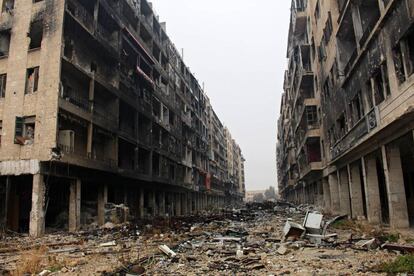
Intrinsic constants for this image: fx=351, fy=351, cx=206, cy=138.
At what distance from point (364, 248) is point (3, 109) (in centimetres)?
1916

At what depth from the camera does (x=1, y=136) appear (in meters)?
19.2

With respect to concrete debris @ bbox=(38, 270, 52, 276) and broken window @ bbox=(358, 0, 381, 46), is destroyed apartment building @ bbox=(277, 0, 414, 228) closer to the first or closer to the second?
broken window @ bbox=(358, 0, 381, 46)

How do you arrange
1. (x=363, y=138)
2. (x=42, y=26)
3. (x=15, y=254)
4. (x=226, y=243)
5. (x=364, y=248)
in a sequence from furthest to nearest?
(x=42, y=26) → (x=363, y=138) → (x=226, y=243) → (x=15, y=254) → (x=364, y=248)

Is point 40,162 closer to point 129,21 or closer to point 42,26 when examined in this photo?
point 42,26

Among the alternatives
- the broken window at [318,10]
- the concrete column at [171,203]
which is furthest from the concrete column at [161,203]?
the broken window at [318,10]

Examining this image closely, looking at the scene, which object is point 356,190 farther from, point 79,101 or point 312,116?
point 79,101

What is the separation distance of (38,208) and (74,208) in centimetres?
245

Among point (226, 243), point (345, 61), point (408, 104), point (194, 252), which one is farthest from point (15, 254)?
point (345, 61)

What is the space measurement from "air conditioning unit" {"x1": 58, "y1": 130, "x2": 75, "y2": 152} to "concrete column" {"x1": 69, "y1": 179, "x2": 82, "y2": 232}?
196cm

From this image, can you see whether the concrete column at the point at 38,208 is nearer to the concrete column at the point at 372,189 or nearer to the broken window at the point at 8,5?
the broken window at the point at 8,5

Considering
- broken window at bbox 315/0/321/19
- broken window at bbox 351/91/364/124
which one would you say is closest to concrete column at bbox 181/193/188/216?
broken window at bbox 315/0/321/19

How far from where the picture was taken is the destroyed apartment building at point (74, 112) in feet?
60.2

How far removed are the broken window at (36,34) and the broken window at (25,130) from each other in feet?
15.2

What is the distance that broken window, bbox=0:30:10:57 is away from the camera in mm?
21000
